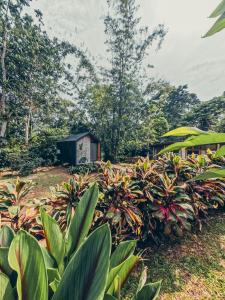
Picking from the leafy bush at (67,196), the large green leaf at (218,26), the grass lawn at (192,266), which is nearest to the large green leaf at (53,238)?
the large green leaf at (218,26)

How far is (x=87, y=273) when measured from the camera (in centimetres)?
62

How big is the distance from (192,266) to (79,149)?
16.0 m

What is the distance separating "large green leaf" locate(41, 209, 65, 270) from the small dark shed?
55.2ft

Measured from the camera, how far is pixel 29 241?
0.65 m

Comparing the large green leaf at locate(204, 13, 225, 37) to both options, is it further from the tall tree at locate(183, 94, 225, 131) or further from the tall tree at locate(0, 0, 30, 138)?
the tall tree at locate(183, 94, 225, 131)

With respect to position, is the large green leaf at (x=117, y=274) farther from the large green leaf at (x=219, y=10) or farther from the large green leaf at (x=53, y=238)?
the large green leaf at (x=219, y=10)

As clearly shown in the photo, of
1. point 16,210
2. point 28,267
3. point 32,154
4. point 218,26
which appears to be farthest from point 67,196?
point 32,154

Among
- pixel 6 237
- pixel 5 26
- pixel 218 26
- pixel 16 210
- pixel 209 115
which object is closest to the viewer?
pixel 218 26

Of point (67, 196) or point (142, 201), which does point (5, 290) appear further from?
→ point (142, 201)

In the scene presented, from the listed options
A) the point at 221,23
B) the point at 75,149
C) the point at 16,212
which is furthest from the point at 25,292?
the point at 75,149

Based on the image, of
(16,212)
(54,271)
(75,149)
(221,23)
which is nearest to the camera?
(221,23)

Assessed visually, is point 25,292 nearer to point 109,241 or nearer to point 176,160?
point 109,241

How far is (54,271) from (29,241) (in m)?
0.27

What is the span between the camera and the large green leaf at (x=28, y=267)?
63 cm
